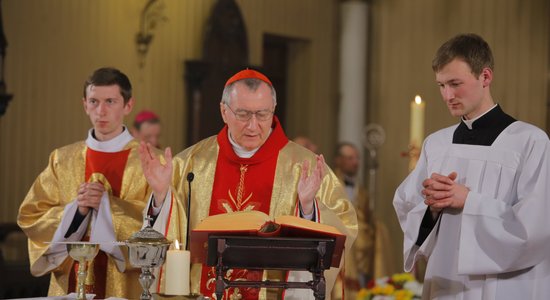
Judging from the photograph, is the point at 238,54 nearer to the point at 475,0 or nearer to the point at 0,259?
the point at 475,0

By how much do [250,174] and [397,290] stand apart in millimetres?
1653

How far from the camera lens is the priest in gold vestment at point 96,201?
4273 mm

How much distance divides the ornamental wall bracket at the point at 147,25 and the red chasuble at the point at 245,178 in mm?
5097

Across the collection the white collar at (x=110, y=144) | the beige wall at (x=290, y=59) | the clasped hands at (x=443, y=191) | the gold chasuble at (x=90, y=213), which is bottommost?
the gold chasuble at (x=90, y=213)

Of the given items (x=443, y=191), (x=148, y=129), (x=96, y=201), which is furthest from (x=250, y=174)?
(x=148, y=129)

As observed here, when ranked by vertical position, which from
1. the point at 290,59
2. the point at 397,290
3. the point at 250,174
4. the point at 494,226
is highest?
the point at 290,59

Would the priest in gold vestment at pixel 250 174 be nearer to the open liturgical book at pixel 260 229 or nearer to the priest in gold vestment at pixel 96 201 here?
the priest in gold vestment at pixel 96 201

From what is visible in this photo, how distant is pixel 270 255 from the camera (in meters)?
2.90

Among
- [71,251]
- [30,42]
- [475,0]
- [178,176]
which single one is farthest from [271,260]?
[475,0]

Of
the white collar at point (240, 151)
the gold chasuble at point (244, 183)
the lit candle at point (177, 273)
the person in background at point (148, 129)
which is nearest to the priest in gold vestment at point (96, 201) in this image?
the gold chasuble at point (244, 183)

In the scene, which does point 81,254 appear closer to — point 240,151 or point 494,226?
point 240,151

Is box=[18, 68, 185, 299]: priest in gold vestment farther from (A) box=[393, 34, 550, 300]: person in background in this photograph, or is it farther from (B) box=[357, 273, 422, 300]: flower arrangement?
(B) box=[357, 273, 422, 300]: flower arrangement

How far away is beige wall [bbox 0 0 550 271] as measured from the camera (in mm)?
8125

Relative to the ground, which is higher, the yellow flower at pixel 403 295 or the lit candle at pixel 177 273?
the lit candle at pixel 177 273
